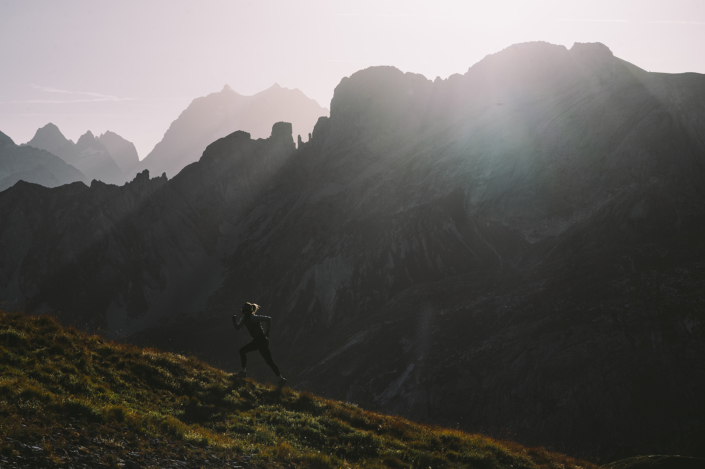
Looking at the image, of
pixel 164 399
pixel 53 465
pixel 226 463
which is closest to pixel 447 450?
pixel 226 463

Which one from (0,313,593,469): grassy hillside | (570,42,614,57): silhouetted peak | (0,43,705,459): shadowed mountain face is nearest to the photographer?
(0,313,593,469): grassy hillside

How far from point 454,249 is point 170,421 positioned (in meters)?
65.6

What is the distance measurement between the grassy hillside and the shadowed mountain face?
21.9 meters

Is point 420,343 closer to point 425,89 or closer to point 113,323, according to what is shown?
point 113,323

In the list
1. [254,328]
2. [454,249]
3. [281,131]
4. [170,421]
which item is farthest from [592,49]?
[170,421]

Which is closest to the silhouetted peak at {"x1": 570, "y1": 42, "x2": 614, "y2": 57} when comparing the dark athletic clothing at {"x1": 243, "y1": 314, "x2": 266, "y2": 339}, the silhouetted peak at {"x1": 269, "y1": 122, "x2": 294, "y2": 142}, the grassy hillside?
the silhouetted peak at {"x1": 269, "y1": 122, "x2": 294, "y2": 142}

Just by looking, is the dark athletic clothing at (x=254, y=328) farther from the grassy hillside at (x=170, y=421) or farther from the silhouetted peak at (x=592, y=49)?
the silhouetted peak at (x=592, y=49)

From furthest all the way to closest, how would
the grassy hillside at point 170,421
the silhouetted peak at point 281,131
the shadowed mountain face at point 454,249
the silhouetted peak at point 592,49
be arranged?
the silhouetted peak at point 281,131, the silhouetted peak at point 592,49, the shadowed mountain face at point 454,249, the grassy hillside at point 170,421

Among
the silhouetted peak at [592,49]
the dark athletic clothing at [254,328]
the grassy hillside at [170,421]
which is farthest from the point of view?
the silhouetted peak at [592,49]

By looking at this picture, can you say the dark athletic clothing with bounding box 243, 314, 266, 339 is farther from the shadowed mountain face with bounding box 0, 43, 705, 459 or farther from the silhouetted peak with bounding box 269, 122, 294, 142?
the silhouetted peak with bounding box 269, 122, 294, 142

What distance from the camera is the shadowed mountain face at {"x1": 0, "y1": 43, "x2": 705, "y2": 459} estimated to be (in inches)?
1388

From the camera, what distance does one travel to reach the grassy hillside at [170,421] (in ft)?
25.3

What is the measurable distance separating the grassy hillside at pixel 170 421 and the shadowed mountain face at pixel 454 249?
21853 mm

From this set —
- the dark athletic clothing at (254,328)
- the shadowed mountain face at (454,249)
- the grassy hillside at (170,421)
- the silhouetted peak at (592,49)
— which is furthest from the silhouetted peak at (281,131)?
the grassy hillside at (170,421)
